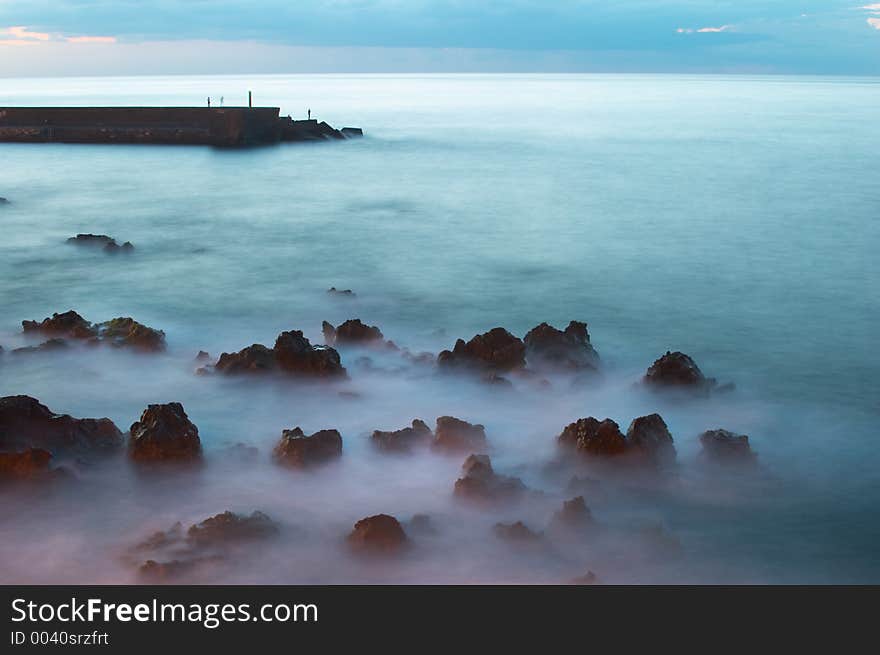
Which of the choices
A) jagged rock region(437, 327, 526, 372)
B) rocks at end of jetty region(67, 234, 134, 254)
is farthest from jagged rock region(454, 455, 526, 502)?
rocks at end of jetty region(67, 234, 134, 254)

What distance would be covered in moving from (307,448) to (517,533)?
6.44 feet

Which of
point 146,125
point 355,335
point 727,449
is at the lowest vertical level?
point 727,449

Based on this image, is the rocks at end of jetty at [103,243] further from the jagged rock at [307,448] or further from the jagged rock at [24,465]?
the jagged rock at [307,448]

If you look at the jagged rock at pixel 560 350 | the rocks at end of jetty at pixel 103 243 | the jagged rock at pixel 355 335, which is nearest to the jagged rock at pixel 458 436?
the jagged rock at pixel 560 350

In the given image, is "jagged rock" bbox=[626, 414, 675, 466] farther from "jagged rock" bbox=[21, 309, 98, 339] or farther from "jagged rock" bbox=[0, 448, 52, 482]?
"jagged rock" bbox=[21, 309, 98, 339]

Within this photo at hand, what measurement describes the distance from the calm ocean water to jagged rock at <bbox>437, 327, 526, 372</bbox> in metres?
0.40

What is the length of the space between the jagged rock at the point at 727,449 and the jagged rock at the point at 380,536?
2.83m

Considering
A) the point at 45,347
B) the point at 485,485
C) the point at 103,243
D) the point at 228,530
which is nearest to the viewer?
the point at 228,530

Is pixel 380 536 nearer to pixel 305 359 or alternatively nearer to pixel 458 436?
pixel 458 436

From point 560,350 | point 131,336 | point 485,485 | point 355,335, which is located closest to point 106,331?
point 131,336

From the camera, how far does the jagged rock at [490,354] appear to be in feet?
30.1

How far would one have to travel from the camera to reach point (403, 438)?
7.50 m
